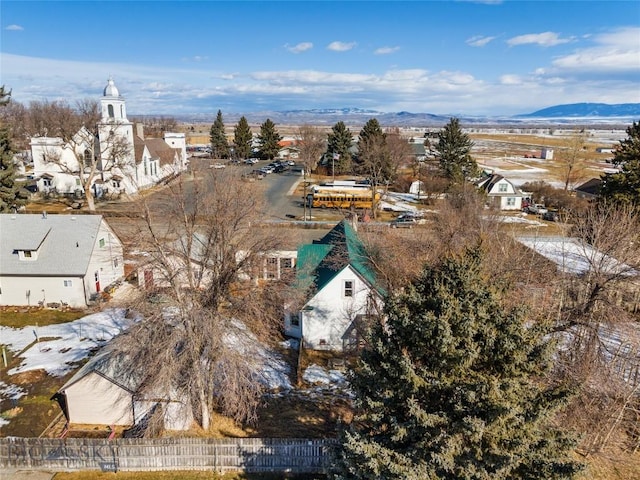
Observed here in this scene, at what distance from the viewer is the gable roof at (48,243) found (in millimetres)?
28719

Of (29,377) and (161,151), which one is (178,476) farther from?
(161,151)

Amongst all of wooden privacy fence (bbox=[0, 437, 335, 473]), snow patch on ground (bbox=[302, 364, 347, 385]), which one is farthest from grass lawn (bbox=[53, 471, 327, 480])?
snow patch on ground (bbox=[302, 364, 347, 385])

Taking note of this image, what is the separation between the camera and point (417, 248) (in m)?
22.2

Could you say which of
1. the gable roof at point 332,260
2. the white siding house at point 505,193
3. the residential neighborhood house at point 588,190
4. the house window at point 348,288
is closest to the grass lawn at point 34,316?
the gable roof at point 332,260

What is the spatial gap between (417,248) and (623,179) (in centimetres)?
2471

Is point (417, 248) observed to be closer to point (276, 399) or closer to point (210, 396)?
point (276, 399)

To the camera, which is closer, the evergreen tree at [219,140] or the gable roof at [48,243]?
the gable roof at [48,243]

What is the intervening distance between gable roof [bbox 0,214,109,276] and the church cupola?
90.8ft

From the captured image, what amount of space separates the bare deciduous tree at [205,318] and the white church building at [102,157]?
35.6 m

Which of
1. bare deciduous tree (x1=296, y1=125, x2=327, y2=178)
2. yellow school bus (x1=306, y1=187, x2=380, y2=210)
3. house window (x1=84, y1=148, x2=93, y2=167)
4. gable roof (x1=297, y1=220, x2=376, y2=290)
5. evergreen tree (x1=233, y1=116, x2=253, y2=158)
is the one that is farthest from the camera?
evergreen tree (x1=233, y1=116, x2=253, y2=158)

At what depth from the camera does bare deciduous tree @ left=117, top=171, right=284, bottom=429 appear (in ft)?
51.6

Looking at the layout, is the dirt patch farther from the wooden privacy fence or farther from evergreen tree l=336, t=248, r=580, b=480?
evergreen tree l=336, t=248, r=580, b=480

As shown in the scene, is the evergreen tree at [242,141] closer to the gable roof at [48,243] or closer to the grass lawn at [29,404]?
the gable roof at [48,243]

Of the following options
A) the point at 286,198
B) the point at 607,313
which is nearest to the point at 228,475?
the point at 607,313
